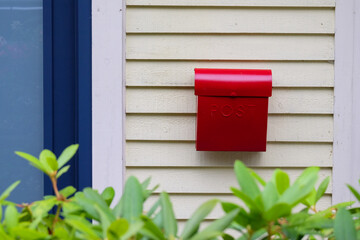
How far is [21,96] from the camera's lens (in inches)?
88.4

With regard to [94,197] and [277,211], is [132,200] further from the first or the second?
[277,211]

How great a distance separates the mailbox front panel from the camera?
6.64 ft

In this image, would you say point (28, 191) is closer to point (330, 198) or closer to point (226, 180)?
point (226, 180)

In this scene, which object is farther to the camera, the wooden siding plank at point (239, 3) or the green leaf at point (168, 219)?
the wooden siding plank at point (239, 3)

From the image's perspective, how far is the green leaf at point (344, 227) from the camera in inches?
30.8

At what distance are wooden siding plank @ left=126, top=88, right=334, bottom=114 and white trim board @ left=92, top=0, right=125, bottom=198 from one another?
0.27ft

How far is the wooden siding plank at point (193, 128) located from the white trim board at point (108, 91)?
8 centimetres

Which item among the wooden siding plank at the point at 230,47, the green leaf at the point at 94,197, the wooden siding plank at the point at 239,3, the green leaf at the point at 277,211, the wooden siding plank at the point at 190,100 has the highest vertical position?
the wooden siding plank at the point at 239,3

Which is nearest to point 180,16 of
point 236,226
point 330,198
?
point 330,198

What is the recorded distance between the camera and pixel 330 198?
2186 millimetres

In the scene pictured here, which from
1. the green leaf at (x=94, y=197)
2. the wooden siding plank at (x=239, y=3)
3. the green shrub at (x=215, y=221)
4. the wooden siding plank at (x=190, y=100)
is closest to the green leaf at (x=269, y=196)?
the green shrub at (x=215, y=221)

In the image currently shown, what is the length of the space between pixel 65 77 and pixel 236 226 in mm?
1549

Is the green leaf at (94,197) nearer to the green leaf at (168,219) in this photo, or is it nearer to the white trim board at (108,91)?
the green leaf at (168,219)

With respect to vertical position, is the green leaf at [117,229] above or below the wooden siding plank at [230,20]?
below
